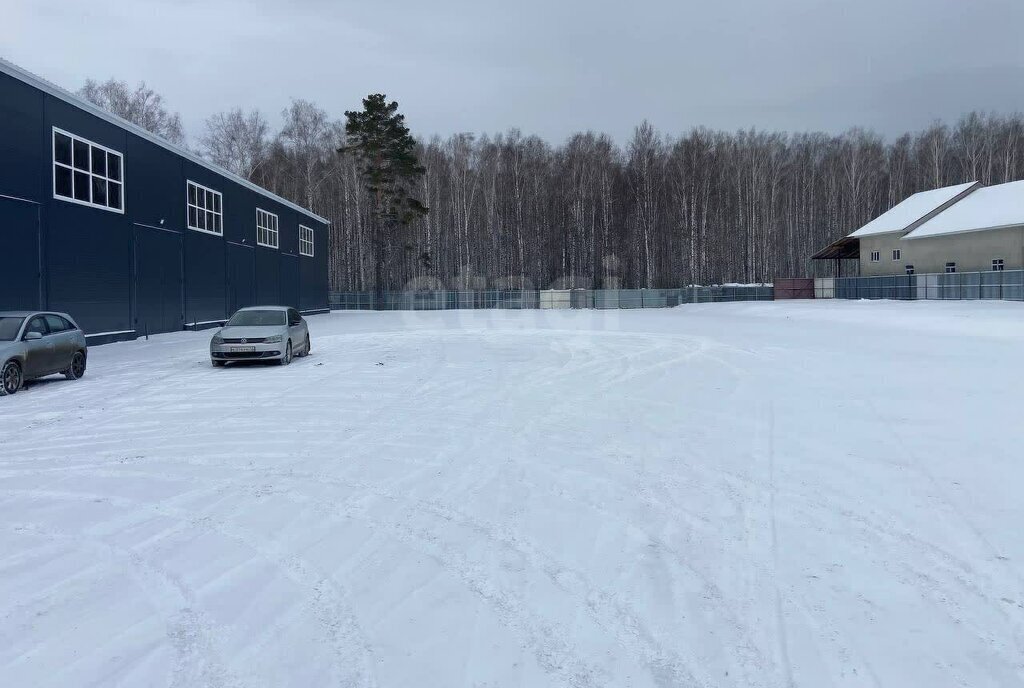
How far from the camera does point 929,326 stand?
29.8m

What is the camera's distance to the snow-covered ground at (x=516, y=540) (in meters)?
3.76

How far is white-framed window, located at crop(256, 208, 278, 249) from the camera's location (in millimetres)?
42344

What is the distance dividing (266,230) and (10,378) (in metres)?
31.9

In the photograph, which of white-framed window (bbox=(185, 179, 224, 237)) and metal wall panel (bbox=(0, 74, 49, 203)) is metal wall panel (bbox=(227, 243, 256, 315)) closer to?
white-framed window (bbox=(185, 179, 224, 237))

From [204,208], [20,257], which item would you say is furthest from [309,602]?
[204,208]

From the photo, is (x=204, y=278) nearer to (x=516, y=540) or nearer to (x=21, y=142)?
(x=21, y=142)

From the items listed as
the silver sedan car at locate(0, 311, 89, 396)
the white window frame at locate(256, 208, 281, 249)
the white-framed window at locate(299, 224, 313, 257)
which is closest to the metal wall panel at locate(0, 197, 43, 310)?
the silver sedan car at locate(0, 311, 89, 396)

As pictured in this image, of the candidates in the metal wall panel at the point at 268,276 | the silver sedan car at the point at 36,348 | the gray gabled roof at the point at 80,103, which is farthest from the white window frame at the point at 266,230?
the silver sedan car at the point at 36,348

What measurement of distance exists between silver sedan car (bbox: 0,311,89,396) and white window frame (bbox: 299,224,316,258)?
119ft

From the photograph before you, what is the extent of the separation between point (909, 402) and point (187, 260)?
97.8ft

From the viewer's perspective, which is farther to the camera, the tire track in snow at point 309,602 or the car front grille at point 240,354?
the car front grille at point 240,354

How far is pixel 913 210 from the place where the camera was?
59.5 m

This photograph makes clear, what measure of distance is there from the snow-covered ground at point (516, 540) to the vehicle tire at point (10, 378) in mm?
1105

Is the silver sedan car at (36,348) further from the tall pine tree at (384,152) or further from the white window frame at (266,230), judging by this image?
the tall pine tree at (384,152)
